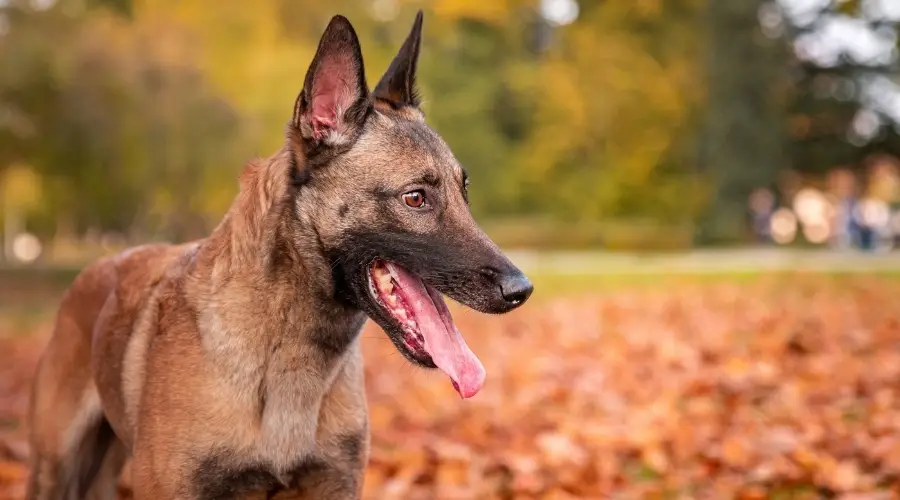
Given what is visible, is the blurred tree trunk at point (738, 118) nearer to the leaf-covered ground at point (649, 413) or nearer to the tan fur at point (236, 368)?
the leaf-covered ground at point (649, 413)

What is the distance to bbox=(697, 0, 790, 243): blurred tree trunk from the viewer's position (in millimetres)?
34656

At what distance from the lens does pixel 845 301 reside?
47.0 feet

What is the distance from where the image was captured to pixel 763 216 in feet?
125

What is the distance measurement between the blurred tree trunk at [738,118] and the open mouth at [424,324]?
105ft

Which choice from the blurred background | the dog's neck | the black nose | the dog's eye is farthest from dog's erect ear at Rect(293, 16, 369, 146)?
the blurred background

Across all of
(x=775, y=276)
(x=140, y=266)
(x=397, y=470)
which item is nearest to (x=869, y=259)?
(x=775, y=276)

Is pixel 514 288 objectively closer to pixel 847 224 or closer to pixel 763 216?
pixel 847 224

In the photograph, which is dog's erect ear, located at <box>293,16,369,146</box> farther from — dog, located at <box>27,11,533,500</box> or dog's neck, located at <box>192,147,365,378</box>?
dog's neck, located at <box>192,147,365,378</box>

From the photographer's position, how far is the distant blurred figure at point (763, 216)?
124 feet

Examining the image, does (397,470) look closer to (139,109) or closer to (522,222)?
(139,109)

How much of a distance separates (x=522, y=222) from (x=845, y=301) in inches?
993

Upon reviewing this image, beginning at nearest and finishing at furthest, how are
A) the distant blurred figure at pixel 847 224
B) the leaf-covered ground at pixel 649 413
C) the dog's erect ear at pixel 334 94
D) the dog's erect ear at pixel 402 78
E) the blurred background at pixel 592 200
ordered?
the dog's erect ear at pixel 334 94
the dog's erect ear at pixel 402 78
the leaf-covered ground at pixel 649 413
the blurred background at pixel 592 200
the distant blurred figure at pixel 847 224

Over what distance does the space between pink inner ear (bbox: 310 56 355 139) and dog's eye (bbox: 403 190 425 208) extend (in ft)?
1.21

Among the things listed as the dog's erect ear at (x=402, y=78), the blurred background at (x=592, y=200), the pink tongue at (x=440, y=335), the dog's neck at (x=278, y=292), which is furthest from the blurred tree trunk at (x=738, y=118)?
the dog's neck at (x=278, y=292)
